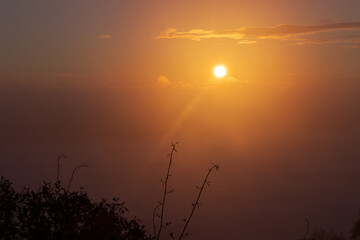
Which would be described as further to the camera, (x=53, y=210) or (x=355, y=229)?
(x=355, y=229)

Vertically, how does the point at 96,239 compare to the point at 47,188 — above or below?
below

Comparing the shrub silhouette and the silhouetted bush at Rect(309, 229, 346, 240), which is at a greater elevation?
the silhouetted bush at Rect(309, 229, 346, 240)

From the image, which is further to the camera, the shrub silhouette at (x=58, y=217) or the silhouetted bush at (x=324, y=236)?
the silhouetted bush at (x=324, y=236)

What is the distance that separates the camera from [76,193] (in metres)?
15.0

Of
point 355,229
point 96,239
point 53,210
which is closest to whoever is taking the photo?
point 96,239

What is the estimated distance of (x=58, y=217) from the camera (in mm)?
14289

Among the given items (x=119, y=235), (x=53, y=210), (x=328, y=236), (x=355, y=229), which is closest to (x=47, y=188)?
(x=53, y=210)

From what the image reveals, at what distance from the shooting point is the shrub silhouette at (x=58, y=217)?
13648 millimetres

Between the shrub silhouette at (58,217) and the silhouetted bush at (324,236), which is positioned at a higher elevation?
the silhouetted bush at (324,236)

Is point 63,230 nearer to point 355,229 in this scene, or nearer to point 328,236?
point 355,229

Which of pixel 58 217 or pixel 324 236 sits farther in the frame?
pixel 324 236

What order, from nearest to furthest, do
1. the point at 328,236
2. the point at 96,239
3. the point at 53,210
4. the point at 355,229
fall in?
1. the point at 96,239
2. the point at 53,210
3. the point at 355,229
4. the point at 328,236

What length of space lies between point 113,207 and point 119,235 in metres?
0.93

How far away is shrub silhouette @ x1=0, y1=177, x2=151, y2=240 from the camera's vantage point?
44.8 feet
